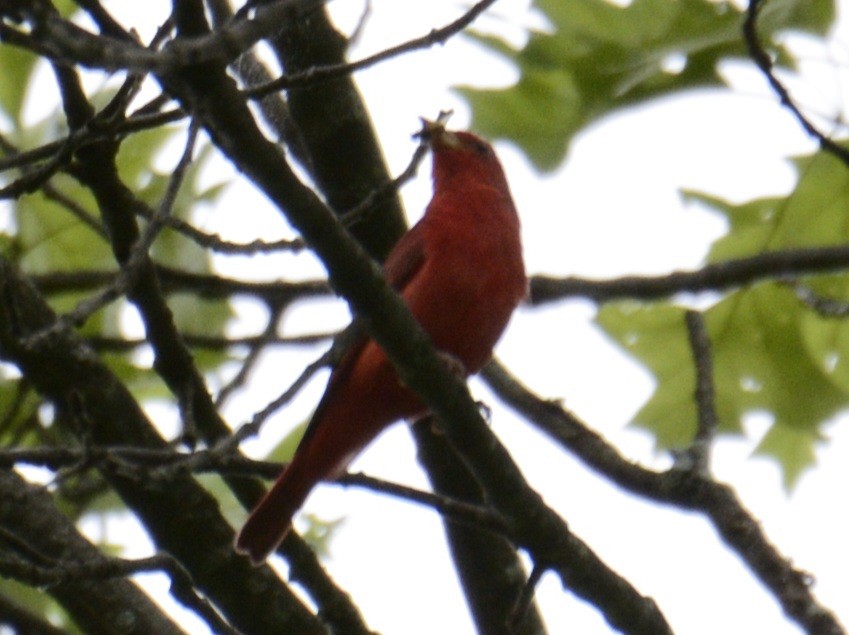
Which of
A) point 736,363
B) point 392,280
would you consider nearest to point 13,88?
point 392,280

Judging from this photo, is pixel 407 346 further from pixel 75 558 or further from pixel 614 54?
pixel 614 54

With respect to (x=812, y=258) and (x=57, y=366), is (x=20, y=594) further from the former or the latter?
(x=812, y=258)

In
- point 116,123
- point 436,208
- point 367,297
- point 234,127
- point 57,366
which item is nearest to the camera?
point 234,127

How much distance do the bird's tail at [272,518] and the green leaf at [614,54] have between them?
1.42m

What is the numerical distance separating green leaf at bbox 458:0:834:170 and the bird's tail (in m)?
1.42

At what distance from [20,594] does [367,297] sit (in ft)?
8.98

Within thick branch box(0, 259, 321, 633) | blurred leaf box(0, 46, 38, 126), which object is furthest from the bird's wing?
blurred leaf box(0, 46, 38, 126)

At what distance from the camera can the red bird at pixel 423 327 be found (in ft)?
15.8

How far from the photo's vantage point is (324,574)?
→ 425 centimetres

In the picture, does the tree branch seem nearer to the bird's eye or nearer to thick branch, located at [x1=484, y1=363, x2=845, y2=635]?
thick branch, located at [x1=484, y1=363, x2=845, y2=635]

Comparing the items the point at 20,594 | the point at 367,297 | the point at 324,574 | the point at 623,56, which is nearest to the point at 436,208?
the point at 623,56

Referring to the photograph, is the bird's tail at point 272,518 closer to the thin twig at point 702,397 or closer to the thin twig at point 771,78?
the thin twig at point 702,397

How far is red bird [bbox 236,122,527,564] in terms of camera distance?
15.8 ft

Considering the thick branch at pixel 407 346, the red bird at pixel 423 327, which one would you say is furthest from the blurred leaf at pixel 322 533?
the thick branch at pixel 407 346
